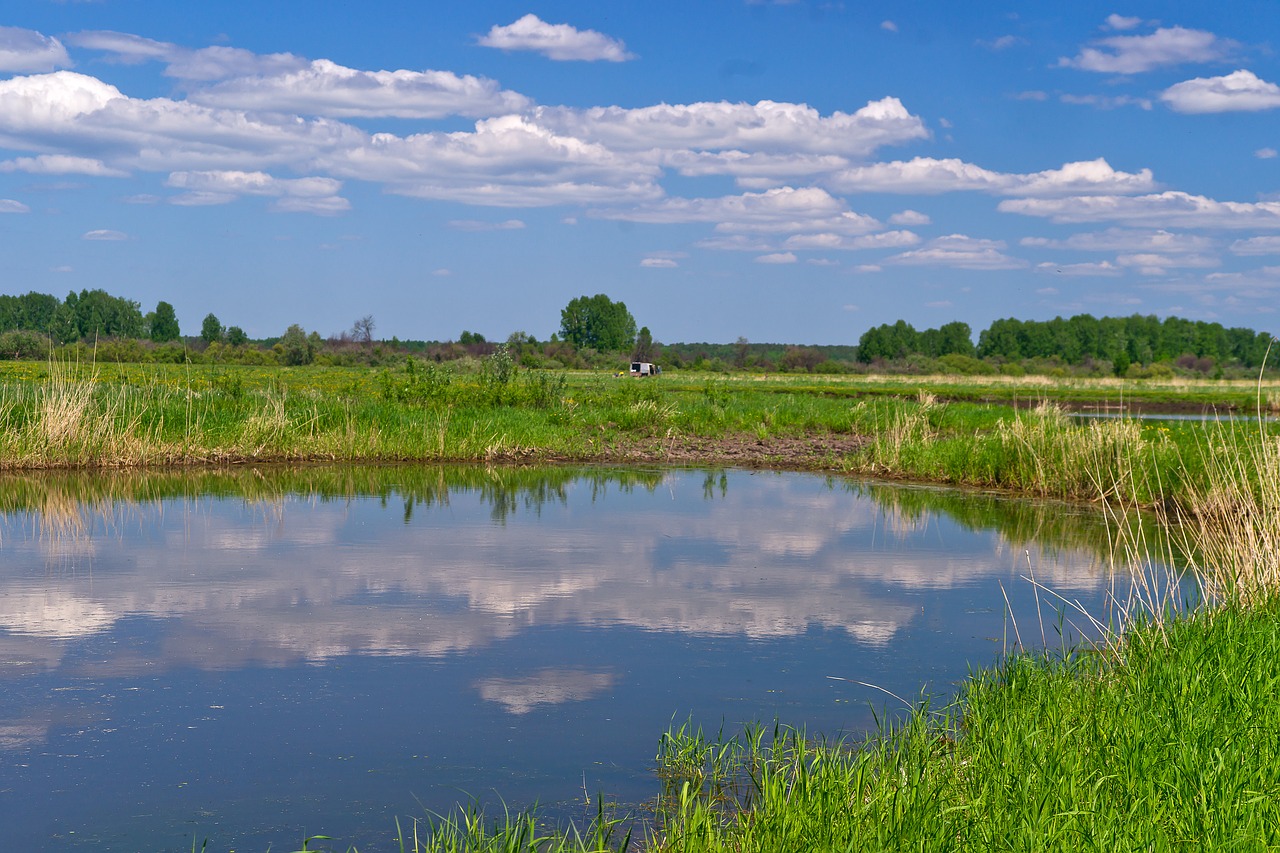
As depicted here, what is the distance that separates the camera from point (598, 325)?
124250 millimetres

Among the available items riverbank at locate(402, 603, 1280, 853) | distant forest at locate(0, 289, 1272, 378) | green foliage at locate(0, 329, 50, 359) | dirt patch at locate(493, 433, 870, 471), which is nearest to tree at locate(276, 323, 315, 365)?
distant forest at locate(0, 289, 1272, 378)

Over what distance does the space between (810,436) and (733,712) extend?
2006cm

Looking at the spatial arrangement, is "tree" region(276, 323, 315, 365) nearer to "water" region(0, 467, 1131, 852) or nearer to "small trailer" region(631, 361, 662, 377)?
"small trailer" region(631, 361, 662, 377)

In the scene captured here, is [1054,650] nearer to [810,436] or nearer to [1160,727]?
[1160,727]

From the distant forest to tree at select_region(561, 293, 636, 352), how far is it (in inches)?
37.8

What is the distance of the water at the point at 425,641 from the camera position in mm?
5703

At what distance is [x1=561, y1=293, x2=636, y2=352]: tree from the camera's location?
124 metres

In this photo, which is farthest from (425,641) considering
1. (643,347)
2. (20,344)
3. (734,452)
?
(643,347)

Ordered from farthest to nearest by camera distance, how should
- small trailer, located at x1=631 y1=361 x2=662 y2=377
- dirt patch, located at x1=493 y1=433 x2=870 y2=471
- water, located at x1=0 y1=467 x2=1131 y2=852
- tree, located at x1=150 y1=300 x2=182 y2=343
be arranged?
tree, located at x1=150 y1=300 x2=182 y2=343 → small trailer, located at x1=631 y1=361 x2=662 y2=377 → dirt patch, located at x1=493 y1=433 x2=870 y2=471 → water, located at x1=0 y1=467 x2=1131 y2=852

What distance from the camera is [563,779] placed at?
5.82 metres

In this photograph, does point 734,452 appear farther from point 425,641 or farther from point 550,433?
point 425,641

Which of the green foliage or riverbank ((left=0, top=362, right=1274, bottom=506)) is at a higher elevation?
the green foliage

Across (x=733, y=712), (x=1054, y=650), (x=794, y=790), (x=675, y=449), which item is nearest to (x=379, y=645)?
(x=733, y=712)

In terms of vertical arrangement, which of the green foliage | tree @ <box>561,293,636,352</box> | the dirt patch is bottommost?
the dirt patch
